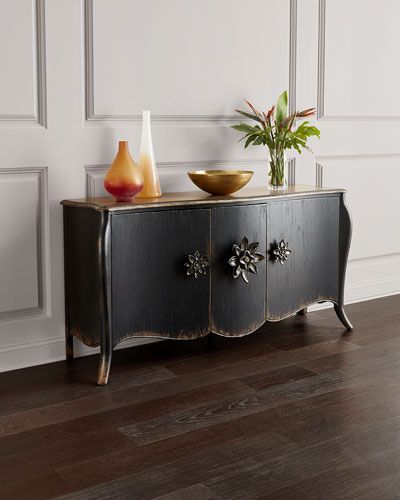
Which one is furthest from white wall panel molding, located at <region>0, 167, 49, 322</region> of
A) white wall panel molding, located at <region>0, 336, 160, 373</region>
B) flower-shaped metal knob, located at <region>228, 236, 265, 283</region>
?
flower-shaped metal knob, located at <region>228, 236, 265, 283</region>

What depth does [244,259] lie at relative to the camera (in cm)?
272

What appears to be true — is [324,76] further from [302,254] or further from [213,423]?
[213,423]

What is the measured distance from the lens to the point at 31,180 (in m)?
2.60

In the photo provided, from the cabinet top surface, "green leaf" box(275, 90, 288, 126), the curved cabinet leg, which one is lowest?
the curved cabinet leg

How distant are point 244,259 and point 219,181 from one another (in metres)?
0.31

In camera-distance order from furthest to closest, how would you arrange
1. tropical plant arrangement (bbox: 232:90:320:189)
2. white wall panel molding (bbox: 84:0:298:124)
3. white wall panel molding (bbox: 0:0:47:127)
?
tropical plant arrangement (bbox: 232:90:320:189), white wall panel molding (bbox: 84:0:298:124), white wall panel molding (bbox: 0:0:47:127)

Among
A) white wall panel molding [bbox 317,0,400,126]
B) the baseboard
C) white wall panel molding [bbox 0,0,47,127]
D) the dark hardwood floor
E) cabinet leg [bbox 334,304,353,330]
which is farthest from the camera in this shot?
the baseboard

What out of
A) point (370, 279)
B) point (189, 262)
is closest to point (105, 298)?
point (189, 262)

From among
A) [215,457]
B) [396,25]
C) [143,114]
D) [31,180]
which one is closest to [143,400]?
[215,457]

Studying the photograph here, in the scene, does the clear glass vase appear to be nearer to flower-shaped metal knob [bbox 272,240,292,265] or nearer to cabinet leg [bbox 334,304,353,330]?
flower-shaped metal knob [bbox 272,240,292,265]

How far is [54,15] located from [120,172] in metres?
0.61

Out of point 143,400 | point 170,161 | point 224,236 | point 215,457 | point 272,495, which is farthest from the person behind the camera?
point 170,161

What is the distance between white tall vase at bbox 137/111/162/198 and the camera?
2686 millimetres

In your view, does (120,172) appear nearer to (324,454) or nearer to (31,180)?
(31,180)
